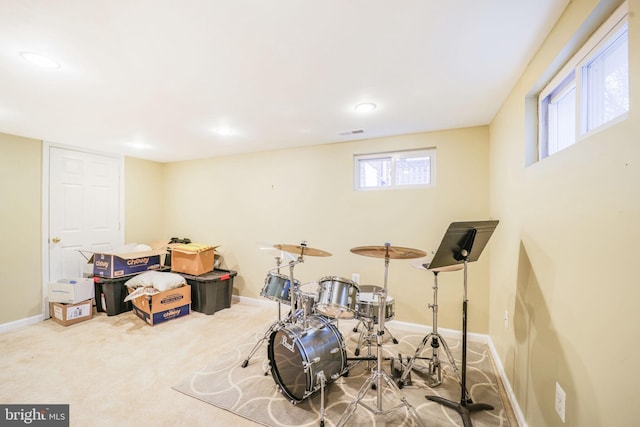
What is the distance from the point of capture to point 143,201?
15.0 feet

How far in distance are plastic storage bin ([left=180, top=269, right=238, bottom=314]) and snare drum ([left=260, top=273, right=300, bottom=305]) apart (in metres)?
1.51

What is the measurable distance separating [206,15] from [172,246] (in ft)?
11.7

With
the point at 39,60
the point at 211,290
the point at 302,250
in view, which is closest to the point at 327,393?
the point at 302,250

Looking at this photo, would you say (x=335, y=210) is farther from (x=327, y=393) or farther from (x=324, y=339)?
(x=327, y=393)

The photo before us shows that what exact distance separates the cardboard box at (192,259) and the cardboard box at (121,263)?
302 millimetres

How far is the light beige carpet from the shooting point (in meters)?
1.79

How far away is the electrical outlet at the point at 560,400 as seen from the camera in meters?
1.20

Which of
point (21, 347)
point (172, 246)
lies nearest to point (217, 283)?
point (172, 246)

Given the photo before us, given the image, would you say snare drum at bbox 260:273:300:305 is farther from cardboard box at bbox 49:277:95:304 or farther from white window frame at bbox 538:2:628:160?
cardboard box at bbox 49:277:95:304

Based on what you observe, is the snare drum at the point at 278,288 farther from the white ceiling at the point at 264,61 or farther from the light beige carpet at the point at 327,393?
the white ceiling at the point at 264,61

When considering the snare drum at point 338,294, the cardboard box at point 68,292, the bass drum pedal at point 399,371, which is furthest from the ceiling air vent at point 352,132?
the cardboard box at point 68,292

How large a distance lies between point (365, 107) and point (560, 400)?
89.6 inches

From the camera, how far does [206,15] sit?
49.8 inches

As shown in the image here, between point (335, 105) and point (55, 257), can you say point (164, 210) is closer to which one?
point (55, 257)
